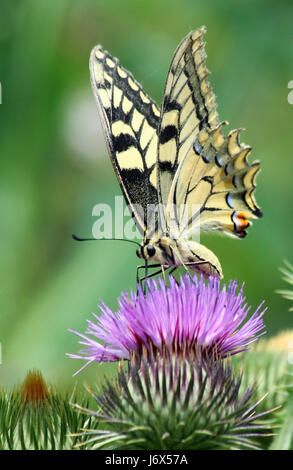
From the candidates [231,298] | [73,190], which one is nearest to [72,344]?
[73,190]

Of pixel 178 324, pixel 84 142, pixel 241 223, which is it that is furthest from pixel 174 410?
pixel 84 142

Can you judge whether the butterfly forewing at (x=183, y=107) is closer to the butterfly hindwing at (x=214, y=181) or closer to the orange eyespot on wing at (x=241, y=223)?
the butterfly hindwing at (x=214, y=181)

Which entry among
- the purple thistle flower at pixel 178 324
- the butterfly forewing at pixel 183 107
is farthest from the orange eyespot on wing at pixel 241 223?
the purple thistle flower at pixel 178 324

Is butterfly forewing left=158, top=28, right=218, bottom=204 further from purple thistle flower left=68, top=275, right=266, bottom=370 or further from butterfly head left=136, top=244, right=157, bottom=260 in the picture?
purple thistle flower left=68, top=275, right=266, bottom=370

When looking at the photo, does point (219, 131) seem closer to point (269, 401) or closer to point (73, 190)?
point (269, 401)

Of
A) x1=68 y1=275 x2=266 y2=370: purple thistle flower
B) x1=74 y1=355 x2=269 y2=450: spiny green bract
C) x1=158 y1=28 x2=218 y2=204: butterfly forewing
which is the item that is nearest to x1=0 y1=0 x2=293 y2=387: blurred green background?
x1=158 y1=28 x2=218 y2=204: butterfly forewing
